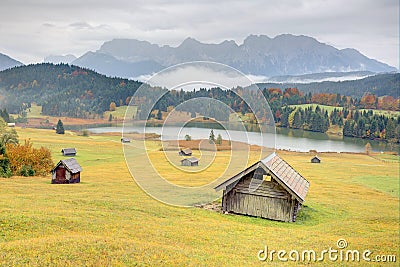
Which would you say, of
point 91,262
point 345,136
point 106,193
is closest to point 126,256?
point 91,262

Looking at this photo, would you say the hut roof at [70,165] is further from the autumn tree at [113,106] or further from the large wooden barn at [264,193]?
the autumn tree at [113,106]

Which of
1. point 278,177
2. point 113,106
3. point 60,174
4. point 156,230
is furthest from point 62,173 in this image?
point 113,106

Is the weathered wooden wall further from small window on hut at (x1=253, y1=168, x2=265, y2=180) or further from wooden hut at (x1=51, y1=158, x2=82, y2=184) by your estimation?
wooden hut at (x1=51, y1=158, x2=82, y2=184)

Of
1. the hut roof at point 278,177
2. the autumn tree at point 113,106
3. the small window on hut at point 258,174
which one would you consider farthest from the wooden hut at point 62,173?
the autumn tree at point 113,106

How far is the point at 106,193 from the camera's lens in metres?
28.2

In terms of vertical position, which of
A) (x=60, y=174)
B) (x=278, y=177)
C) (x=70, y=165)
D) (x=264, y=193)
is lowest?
(x=60, y=174)

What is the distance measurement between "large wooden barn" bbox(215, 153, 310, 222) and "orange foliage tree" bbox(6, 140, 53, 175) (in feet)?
77.4

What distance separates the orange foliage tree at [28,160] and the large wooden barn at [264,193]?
2360 cm

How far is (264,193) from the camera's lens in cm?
2336

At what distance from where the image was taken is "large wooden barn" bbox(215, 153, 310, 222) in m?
22.6

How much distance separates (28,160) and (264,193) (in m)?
26.4

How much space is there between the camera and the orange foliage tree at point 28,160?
123ft

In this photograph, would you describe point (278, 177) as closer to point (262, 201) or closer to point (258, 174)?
point (258, 174)

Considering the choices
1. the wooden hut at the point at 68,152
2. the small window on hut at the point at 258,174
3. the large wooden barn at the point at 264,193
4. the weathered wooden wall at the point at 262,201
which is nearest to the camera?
the large wooden barn at the point at 264,193
